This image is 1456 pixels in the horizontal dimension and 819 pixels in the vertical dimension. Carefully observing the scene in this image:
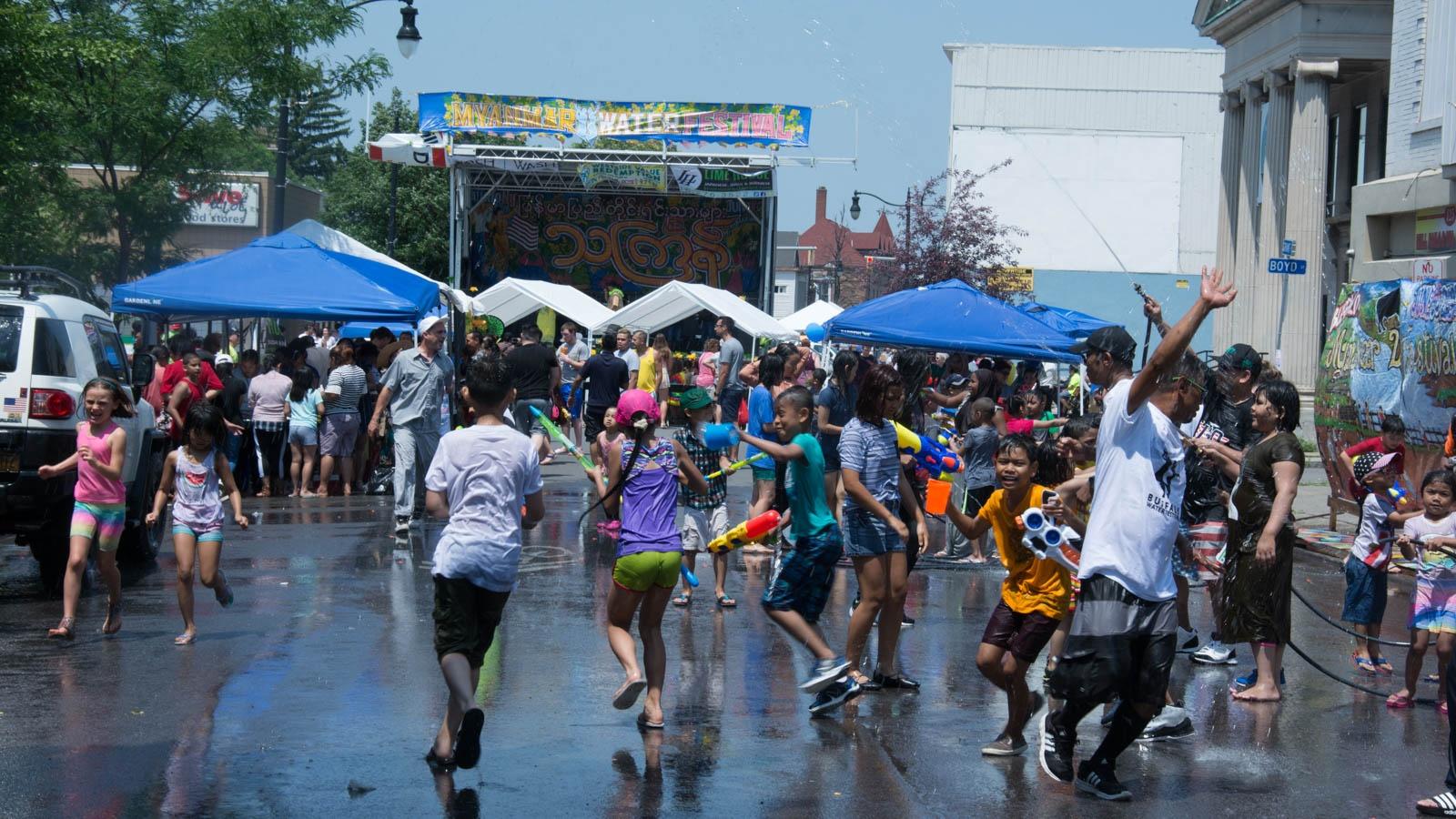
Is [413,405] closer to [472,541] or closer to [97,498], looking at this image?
[97,498]

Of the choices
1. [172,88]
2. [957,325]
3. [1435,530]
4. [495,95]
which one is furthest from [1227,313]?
[1435,530]

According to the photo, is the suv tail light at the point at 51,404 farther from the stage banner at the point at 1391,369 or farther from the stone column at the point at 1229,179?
the stone column at the point at 1229,179

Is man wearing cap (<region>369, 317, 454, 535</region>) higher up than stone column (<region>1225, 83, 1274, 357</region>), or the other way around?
stone column (<region>1225, 83, 1274, 357</region>)

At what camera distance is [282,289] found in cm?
1652

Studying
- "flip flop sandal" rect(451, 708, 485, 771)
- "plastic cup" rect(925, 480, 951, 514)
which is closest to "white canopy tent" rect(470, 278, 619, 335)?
"plastic cup" rect(925, 480, 951, 514)

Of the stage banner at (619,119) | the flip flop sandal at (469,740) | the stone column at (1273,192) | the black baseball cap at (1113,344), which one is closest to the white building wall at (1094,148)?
the stage banner at (619,119)

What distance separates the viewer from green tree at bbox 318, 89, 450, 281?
164 feet

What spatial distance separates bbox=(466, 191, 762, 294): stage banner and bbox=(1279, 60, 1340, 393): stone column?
16.0m

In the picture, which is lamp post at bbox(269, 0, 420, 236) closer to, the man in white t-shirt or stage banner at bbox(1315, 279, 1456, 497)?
stage banner at bbox(1315, 279, 1456, 497)

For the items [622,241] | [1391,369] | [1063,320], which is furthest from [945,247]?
[1391,369]

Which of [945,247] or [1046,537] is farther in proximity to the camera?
[945,247]

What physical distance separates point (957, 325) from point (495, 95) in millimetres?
22406

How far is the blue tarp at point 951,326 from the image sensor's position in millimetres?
17422

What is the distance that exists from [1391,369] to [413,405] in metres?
9.37
